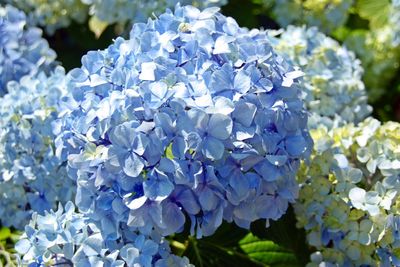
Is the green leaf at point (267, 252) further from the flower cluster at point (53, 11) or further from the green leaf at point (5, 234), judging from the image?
the flower cluster at point (53, 11)

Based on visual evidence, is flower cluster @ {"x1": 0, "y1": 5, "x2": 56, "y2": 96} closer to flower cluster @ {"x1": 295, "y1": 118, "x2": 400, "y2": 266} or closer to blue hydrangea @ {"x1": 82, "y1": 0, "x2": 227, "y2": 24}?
blue hydrangea @ {"x1": 82, "y1": 0, "x2": 227, "y2": 24}

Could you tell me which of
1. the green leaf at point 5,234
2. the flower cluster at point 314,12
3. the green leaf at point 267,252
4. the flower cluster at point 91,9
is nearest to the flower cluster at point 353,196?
the green leaf at point 267,252

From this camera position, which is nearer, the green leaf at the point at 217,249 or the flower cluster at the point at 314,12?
the green leaf at the point at 217,249

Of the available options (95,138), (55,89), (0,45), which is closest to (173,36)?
(95,138)

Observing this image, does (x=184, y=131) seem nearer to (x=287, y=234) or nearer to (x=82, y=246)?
(x=82, y=246)

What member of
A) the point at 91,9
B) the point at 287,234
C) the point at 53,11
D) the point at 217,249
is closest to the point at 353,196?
the point at 287,234

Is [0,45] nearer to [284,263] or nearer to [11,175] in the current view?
[11,175]

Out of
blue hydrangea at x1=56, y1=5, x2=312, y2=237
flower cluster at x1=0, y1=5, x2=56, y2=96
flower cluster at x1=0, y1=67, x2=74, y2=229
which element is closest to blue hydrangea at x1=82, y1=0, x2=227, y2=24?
flower cluster at x1=0, y1=5, x2=56, y2=96
